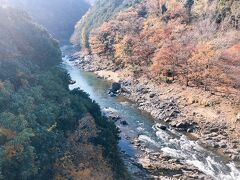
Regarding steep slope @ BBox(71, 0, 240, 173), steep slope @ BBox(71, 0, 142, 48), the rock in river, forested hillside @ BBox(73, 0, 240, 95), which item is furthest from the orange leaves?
steep slope @ BBox(71, 0, 142, 48)

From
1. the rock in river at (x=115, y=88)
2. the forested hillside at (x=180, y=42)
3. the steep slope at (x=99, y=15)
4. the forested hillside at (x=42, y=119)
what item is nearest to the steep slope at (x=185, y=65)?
the forested hillside at (x=180, y=42)

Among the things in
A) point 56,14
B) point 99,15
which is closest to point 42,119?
point 99,15

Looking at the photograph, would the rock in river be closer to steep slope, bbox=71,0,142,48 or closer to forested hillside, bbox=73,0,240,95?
forested hillside, bbox=73,0,240,95

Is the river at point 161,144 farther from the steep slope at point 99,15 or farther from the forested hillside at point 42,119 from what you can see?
the steep slope at point 99,15

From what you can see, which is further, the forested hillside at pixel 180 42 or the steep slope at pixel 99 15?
the steep slope at pixel 99 15

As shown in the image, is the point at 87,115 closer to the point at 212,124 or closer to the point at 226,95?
the point at 212,124

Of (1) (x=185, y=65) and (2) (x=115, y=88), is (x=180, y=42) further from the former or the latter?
(2) (x=115, y=88)

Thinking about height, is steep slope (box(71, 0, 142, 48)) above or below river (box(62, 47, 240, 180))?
above
